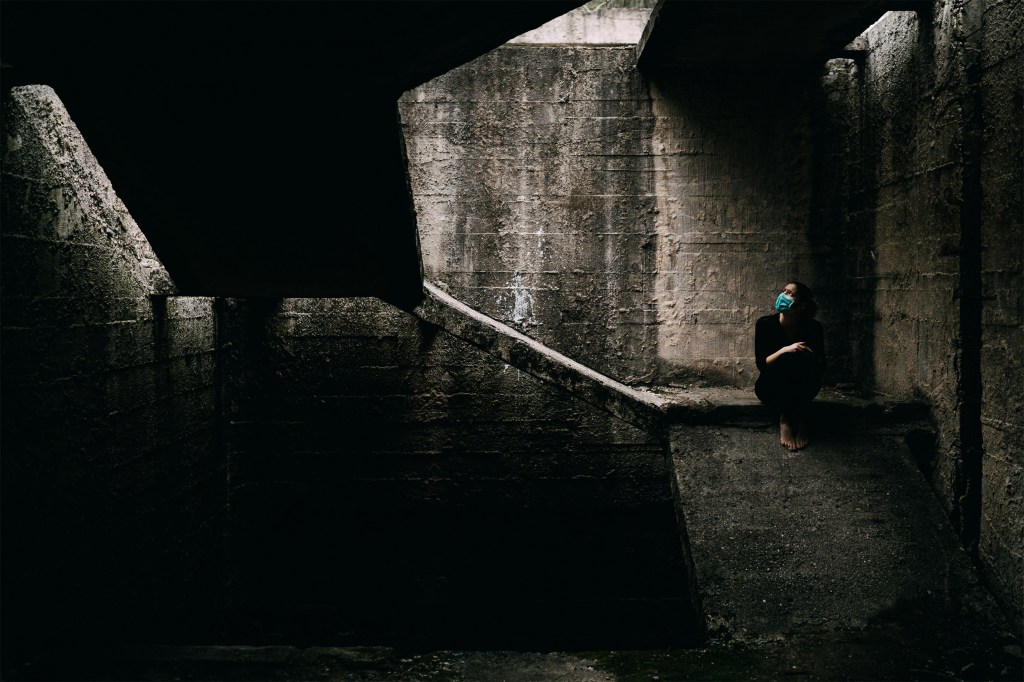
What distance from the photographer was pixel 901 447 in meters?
5.12

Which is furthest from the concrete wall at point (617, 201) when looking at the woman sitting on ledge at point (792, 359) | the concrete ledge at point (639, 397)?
the woman sitting on ledge at point (792, 359)

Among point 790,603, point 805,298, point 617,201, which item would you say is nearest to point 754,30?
point 617,201

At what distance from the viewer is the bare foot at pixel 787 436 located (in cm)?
515

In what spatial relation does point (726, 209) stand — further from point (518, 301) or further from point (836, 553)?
point (836, 553)

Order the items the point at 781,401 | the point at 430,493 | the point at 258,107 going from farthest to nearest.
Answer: the point at 430,493 → the point at 781,401 → the point at 258,107

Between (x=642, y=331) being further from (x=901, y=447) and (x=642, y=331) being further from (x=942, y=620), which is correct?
(x=942, y=620)

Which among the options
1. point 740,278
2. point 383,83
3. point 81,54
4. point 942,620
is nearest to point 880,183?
point 740,278

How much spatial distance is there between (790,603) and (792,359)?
163 cm

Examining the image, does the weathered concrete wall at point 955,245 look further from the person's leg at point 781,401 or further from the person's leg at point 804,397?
the person's leg at point 781,401

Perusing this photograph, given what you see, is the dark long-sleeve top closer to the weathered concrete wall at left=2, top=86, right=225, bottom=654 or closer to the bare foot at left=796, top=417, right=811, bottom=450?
the bare foot at left=796, top=417, right=811, bottom=450

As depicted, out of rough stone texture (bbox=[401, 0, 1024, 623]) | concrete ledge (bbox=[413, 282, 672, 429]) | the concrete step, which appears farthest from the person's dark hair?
rough stone texture (bbox=[401, 0, 1024, 623])

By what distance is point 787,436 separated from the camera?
5.19m

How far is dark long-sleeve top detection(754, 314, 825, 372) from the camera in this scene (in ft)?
16.6

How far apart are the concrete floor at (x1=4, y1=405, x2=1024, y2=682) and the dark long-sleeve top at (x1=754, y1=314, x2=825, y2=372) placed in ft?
2.09
